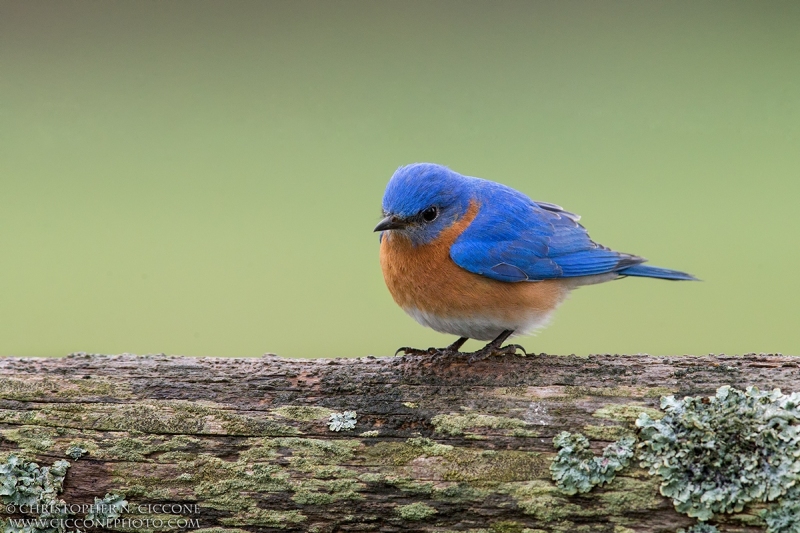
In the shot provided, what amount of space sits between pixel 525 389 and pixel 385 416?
2.12 feet

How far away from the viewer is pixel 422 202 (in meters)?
4.76

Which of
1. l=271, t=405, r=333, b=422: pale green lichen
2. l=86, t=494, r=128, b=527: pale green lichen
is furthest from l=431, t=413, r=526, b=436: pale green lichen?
l=86, t=494, r=128, b=527: pale green lichen

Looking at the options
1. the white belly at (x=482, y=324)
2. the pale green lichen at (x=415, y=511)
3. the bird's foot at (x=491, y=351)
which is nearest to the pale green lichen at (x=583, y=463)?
the pale green lichen at (x=415, y=511)

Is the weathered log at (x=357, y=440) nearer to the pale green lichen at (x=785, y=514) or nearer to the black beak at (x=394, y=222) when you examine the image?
the pale green lichen at (x=785, y=514)

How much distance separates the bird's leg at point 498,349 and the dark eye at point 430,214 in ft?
2.70

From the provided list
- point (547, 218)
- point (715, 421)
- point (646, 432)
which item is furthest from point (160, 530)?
point (547, 218)

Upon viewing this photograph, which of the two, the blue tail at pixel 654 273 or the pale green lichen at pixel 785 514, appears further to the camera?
the blue tail at pixel 654 273

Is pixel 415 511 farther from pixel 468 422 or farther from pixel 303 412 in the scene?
pixel 303 412

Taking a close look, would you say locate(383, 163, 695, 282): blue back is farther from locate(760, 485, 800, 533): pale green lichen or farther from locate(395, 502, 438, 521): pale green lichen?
locate(760, 485, 800, 533): pale green lichen

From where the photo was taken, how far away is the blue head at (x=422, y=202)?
471 centimetres

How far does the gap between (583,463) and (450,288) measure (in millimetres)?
1711

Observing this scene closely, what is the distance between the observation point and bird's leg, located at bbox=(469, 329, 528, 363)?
167 inches

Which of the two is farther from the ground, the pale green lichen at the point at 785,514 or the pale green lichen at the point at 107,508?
the pale green lichen at the point at 107,508

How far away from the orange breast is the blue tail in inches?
26.6
